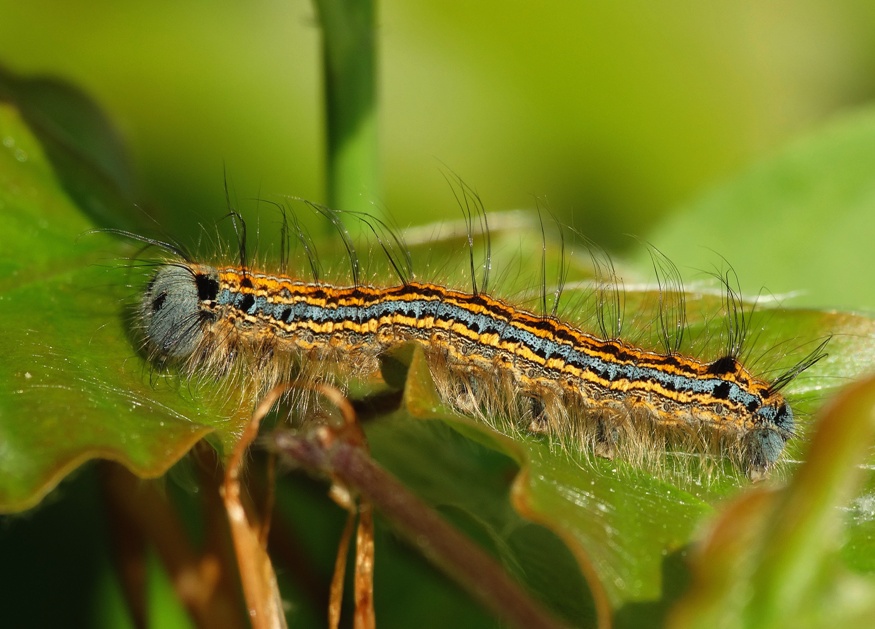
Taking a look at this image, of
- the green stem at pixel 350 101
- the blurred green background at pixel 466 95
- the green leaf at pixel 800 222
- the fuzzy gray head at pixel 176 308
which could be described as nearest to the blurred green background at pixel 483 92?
the blurred green background at pixel 466 95

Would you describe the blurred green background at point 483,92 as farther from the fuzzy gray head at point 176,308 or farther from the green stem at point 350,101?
the green stem at point 350,101

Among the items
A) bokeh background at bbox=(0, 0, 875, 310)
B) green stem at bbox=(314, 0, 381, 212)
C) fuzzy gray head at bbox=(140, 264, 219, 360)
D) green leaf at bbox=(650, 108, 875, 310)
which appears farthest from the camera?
bokeh background at bbox=(0, 0, 875, 310)

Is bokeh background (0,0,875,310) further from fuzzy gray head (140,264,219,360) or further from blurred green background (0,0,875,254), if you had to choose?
fuzzy gray head (140,264,219,360)

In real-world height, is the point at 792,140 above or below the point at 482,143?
above

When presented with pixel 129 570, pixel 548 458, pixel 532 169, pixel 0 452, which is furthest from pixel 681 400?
pixel 532 169

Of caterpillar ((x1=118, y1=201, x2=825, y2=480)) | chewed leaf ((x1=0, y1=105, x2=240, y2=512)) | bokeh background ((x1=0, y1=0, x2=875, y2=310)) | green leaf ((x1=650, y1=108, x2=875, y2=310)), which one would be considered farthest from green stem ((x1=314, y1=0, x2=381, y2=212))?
bokeh background ((x1=0, y1=0, x2=875, y2=310))

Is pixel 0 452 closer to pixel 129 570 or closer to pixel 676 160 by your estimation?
pixel 129 570
